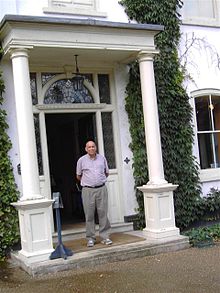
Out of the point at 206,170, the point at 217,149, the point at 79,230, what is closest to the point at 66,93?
the point at 79,230

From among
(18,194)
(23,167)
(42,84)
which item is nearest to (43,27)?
(42,84)

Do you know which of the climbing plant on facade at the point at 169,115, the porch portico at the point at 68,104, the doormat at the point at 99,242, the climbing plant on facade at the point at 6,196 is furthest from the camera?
the climbing plant on facade at the point at 169,115

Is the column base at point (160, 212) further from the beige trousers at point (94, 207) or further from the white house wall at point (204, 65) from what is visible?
the white house wall at point (204, 65)

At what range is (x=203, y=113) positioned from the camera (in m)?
9.34

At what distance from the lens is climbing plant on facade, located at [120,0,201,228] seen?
27.0 ft

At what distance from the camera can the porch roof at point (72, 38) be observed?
21.2 feet

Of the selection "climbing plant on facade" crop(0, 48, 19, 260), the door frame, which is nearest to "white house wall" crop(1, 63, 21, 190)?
"climbing plant on facade" crop(0, 48, 19, 260)

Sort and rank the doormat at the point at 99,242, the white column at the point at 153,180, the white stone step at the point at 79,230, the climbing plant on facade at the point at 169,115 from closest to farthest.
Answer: the doormat at the point at 99,242 → the white column at the point at 153,180 → the white stone step at the point at 79,230 → the climbing plant on facade at the point at 169,115

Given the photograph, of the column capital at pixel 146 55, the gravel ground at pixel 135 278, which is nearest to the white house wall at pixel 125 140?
the column capital at pixel 146 55

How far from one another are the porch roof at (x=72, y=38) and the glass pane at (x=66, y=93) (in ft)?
1.29

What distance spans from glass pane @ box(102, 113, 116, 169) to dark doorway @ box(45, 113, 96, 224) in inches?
21.2

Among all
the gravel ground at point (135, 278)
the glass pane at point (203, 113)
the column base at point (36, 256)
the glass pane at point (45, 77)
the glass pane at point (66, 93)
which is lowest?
the gravel ground at point (135, 278)

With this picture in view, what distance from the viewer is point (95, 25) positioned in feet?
22.7

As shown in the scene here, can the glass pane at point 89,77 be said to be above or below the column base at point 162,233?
above
